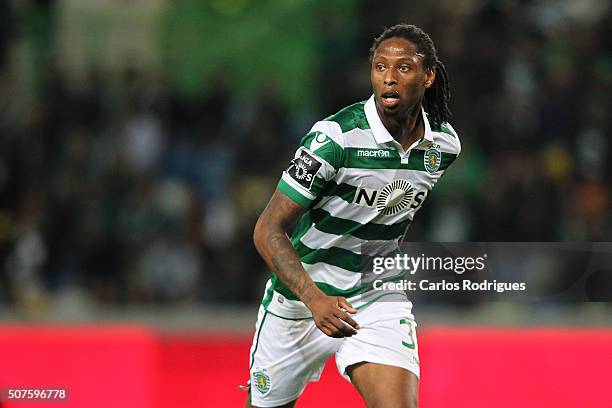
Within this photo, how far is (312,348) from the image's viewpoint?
4.32 m

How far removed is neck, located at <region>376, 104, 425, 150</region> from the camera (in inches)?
160

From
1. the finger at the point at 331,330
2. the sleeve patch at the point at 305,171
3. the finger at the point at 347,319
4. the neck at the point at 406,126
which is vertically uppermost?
the neck at the point at 406,126

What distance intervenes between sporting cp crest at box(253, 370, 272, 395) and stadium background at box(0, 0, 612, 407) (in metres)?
2.94

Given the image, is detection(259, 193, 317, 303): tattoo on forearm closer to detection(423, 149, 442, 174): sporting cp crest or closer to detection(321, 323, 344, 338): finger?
detection(321, 323, 344, 338): finger

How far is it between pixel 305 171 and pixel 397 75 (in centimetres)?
46

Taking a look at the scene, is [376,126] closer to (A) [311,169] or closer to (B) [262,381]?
(A) [311,169]

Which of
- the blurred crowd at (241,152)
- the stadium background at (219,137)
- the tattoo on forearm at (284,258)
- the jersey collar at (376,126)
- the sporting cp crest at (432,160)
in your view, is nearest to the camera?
the tattoo on forearm at (284,258)

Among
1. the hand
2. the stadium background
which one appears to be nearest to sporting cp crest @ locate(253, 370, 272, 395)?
the hand

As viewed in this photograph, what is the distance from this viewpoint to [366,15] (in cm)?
949

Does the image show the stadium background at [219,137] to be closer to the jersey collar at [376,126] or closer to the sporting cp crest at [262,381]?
the sporting cp crest at [262,381]

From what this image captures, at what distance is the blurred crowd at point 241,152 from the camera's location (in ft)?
28.3

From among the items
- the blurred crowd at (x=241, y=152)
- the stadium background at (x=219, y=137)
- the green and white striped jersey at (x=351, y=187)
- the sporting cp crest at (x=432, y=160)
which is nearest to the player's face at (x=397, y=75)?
the green and white striped jersey at (x=351, y=187)

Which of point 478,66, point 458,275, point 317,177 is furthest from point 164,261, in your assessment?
point 317,177

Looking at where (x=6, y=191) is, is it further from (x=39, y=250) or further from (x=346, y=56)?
(x=346, y=56)
